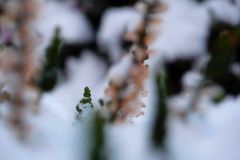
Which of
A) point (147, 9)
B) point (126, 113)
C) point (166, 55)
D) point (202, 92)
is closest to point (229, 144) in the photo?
point (126, 113)

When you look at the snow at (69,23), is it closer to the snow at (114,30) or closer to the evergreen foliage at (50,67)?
the snow at (114,30)

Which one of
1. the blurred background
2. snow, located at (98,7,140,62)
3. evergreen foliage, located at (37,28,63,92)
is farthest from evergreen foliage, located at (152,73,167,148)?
snow, located at (98,7,140,62)

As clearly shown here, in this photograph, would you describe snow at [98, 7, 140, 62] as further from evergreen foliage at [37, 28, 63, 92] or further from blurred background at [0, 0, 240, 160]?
evergreen foliage at [37, 28, 63, 92]

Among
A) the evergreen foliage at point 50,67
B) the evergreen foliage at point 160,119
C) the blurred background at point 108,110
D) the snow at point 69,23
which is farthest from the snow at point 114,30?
the evergreen foliage at point 160,119

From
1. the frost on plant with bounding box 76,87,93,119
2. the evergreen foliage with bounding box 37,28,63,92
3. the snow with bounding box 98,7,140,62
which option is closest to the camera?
the frost on plant with bounding box 76,87,93,119

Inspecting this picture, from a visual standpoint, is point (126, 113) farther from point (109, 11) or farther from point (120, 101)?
point (109, 11)

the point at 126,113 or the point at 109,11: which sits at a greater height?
the point at 109,11

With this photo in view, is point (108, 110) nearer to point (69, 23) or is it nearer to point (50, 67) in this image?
point (50, 67)

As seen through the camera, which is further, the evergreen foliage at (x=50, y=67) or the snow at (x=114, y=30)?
the snow at (x=114, y=30)

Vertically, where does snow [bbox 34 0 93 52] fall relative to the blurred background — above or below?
above

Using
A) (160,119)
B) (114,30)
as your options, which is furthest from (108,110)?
(114,30)

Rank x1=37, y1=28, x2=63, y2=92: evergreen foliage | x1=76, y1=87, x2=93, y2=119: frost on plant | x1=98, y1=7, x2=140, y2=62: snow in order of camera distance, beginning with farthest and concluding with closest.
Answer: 1. x1=98, y1=7, x2=140, y2=62: snow
2. x1=37, y1=28, x2=63, y2=92: evergreen foliage
3. x1=76, y1=87, x2=93, y2=119: frost on plant
